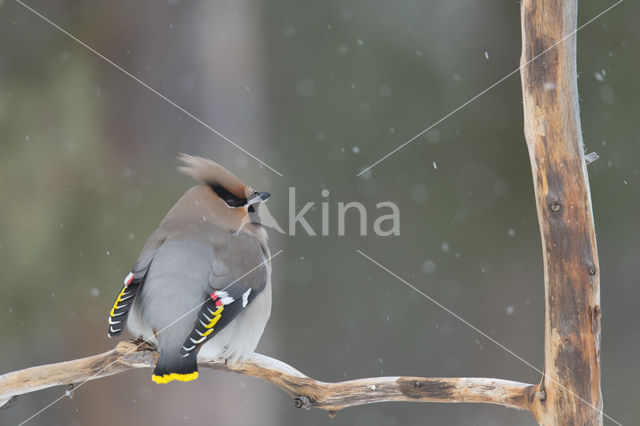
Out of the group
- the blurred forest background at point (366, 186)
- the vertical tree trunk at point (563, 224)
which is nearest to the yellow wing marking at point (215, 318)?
the vertical tree trunk at point (563, 224)

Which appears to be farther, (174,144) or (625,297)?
(625,297)

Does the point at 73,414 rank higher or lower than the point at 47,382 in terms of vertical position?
higher

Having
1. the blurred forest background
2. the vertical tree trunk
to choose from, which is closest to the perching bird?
the vertical tree trunk

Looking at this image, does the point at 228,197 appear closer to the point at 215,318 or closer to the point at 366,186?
the point at 215,318

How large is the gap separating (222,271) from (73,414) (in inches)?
112

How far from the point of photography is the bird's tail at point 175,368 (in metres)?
3.14

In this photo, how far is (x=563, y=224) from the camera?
290 centimetres

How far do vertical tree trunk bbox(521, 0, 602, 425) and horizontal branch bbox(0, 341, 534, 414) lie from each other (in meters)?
0.18

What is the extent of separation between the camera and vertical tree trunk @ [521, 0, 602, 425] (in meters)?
2.88

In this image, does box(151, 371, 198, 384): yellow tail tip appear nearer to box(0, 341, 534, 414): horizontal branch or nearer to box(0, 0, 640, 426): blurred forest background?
box(0, 341, 534, 414): horizontal branch

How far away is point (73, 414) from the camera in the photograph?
18.9 ft

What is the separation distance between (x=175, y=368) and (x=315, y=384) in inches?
21.9

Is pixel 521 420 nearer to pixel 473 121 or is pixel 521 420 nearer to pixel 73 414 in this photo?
pixel 473 121

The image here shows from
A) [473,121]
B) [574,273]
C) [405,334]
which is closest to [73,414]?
[405,334]
